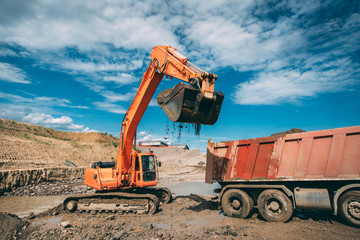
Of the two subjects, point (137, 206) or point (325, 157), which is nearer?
point (325, 157)

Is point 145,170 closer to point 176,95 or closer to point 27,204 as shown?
point 176,95

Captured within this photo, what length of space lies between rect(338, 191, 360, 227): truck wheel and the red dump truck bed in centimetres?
45

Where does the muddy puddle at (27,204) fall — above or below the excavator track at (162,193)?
below

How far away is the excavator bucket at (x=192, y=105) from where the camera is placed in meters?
5.71

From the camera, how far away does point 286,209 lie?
6418mm

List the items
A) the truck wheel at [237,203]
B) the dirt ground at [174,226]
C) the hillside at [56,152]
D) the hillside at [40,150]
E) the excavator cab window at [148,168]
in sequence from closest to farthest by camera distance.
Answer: the dirt ground at [174,226] < the truck wheel at [237,203] < the excavator cab window at [148,168] < the hillside at [40,150] < the hillside at [56,152]

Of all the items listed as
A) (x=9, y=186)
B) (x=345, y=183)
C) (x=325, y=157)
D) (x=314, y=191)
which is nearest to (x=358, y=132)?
(x=325, y=157)

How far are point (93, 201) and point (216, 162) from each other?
204 inches

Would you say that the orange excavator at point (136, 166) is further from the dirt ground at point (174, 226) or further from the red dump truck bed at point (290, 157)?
the red dump truck bed at point (290, 157)

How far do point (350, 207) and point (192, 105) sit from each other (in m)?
4.88

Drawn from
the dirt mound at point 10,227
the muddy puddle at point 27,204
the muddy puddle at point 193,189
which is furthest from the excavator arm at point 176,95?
the muddy puddle at point 193,189

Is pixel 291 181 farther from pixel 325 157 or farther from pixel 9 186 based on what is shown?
pixel 9 186

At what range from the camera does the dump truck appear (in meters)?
5.73

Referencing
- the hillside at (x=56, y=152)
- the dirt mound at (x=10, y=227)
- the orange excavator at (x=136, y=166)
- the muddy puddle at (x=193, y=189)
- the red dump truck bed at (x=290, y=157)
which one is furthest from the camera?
the hillside at (x=56, y=152)
